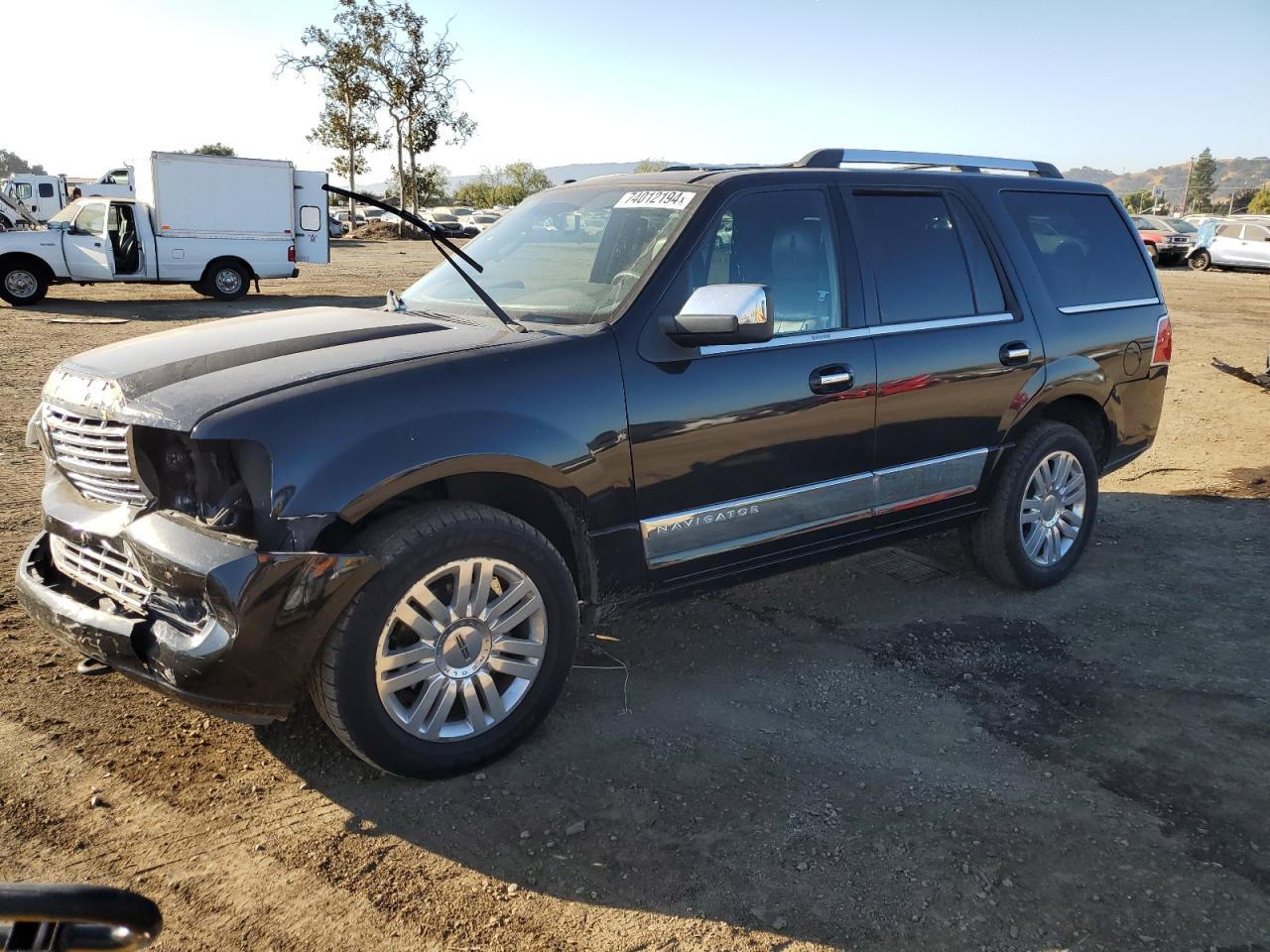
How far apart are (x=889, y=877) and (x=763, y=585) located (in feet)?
7.94

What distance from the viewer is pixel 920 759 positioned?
3559 mm

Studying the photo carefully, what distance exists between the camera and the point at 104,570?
3.21 metres

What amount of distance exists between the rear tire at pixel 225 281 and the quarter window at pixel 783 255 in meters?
17.5

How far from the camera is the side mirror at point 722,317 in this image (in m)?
3.53

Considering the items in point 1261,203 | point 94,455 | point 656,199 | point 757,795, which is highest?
point 1261,203

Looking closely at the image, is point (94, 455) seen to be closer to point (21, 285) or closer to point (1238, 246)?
point (21, 285)

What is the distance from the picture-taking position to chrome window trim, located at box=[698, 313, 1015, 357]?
3.81m

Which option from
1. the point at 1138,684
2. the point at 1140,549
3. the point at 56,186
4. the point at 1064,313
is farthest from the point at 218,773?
the point at 56,186

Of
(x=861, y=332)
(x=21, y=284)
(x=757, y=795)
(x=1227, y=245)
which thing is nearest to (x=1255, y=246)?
(x=1227, y=245)

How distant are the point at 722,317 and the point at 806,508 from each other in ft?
3.29

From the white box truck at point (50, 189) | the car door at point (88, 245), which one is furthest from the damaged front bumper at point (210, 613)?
the white box truck at point (50, 189)

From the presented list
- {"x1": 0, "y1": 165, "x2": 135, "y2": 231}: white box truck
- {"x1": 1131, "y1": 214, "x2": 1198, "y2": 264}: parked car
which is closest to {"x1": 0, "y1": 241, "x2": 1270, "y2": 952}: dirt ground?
{"x1": 1131, "y1": 214, "x2": 1198, "y2": 264}: parked car

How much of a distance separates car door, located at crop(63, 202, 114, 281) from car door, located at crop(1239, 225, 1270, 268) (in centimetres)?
2971

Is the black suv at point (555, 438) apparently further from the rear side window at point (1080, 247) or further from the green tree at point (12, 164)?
the green tree at point (12, 164)
